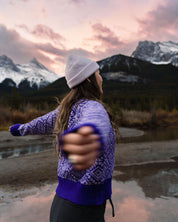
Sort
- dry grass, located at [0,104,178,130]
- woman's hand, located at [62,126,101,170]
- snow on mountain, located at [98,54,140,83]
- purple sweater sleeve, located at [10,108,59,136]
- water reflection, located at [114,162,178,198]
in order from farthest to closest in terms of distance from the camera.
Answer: snow on mountain, located at [98,54,140,83] → dry grass, located at [0,104,178,130] → water reflection, located at [114,162,178,198] → purple sweater sleeve, located at [10,108,59,136] → woman's hand, located at [62,126,101,170]

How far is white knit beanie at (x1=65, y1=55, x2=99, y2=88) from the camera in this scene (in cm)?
152

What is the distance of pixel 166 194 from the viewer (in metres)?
6.11

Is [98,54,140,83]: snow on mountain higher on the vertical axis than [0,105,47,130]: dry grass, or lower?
higher

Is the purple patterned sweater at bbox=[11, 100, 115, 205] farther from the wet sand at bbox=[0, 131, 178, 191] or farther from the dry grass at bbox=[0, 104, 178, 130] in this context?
the dry grass at bbox=[0, 104, 178, 130]

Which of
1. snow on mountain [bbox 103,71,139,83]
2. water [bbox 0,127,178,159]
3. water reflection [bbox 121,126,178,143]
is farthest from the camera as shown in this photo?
snow on mountain [bbox 103,71,139,83]

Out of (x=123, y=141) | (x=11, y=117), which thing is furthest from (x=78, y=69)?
(x=11, y=117)

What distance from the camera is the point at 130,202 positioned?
5.49 m

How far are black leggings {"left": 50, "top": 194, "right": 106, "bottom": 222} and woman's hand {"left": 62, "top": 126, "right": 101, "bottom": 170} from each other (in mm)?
763

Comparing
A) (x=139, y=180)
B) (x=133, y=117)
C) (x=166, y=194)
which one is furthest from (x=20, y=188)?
(x=133, y=117)

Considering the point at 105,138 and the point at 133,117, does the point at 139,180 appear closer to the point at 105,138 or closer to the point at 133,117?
the point at 105,138

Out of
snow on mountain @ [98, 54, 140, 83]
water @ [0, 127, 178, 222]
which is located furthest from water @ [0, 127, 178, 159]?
snow on mountain @ [98, 54, 140, 83]

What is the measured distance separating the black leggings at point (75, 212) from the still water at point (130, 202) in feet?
11.6

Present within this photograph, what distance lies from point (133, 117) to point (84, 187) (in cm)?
3838

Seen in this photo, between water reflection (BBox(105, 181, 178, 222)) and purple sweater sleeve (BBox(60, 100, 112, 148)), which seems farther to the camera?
water reflection (BBox(105, 181, 178, 222))
